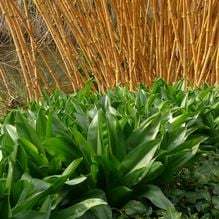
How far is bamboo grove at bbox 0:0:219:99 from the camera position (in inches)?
119

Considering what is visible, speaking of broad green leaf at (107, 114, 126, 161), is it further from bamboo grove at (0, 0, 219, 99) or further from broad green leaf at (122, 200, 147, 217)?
bamboo grove at (0, 0, 219, 99)

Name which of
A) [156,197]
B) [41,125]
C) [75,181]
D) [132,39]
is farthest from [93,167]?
[132,39]

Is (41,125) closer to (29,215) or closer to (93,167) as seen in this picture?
(93,167)

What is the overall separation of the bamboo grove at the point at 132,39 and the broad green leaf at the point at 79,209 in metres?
1.89

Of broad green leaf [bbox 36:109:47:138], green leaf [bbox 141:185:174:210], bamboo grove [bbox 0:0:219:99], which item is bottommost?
bamboo grove [bbox 0:0:219:99]

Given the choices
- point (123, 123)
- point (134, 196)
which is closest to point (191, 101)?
point (123, 123)

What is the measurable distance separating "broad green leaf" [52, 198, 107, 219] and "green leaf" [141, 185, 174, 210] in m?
0.22

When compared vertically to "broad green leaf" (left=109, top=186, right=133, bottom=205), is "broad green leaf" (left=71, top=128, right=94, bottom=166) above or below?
above

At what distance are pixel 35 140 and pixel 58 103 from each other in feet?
2.99

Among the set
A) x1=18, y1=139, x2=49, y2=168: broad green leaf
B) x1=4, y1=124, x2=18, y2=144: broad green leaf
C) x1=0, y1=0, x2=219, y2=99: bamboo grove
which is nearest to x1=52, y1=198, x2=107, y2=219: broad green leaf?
x1=18, y1=139, x2=49, y2=168: broad green leaf

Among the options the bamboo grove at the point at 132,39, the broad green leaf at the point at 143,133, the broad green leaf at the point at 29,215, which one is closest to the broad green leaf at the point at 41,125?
the broad green leaf at the point at 143,133

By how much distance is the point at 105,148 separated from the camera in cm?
136

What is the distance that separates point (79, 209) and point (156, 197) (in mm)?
267

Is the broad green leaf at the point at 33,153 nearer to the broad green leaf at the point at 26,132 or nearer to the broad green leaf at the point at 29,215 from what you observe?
the broad green leaf at the point at 26,132
